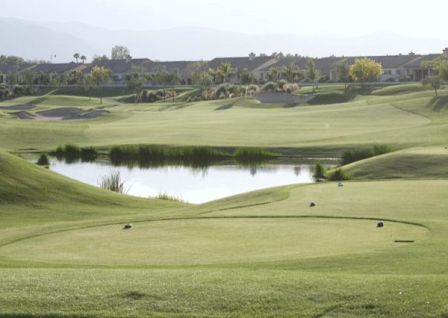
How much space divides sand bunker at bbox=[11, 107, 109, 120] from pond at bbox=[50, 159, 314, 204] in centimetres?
3476

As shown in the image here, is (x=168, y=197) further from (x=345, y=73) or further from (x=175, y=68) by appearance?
(x=175, y=68)

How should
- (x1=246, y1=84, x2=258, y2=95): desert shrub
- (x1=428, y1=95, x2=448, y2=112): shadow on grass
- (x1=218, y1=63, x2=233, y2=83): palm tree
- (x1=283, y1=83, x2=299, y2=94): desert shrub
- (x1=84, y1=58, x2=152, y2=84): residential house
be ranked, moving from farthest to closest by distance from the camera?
1. (x1=84, y1=58, x2=152, y2=84): residential house
2. (x1=218, y1=63, x2=233, y2=83): palm tree
3. (x1=246, y1=84, x2=258, y2=95): desert shrub
4. (x1=283, y1=83, x2=299, y2=94): desert shrub
5. (x1=428, y1=95, x2=448, y2=112): shadow on grass

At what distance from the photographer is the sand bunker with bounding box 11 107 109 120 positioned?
89250 mm

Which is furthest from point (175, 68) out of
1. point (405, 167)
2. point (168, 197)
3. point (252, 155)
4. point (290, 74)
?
point (168, 197)

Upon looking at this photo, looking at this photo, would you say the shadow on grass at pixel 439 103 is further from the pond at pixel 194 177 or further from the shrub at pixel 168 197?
the shrub at pixel 168 197

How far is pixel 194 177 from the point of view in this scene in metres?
46.0

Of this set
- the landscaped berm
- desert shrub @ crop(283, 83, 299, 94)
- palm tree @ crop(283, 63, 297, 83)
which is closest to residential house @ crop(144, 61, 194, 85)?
palm tree @ crop(283, 63, 297, 83)

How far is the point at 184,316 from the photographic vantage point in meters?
11.6

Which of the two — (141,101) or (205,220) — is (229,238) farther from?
(141,101)

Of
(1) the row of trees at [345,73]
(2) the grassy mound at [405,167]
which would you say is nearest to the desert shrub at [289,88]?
(1) the row of trees at [345,73]

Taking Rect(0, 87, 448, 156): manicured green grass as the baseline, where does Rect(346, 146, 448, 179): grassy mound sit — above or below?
above

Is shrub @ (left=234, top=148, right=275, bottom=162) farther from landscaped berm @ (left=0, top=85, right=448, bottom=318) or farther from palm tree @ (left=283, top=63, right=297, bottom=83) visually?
palm tree @ (left=283, top=63, right=297, bottom=83)

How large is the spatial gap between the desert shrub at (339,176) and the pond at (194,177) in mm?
3136

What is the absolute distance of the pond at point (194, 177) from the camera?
3994 cm
